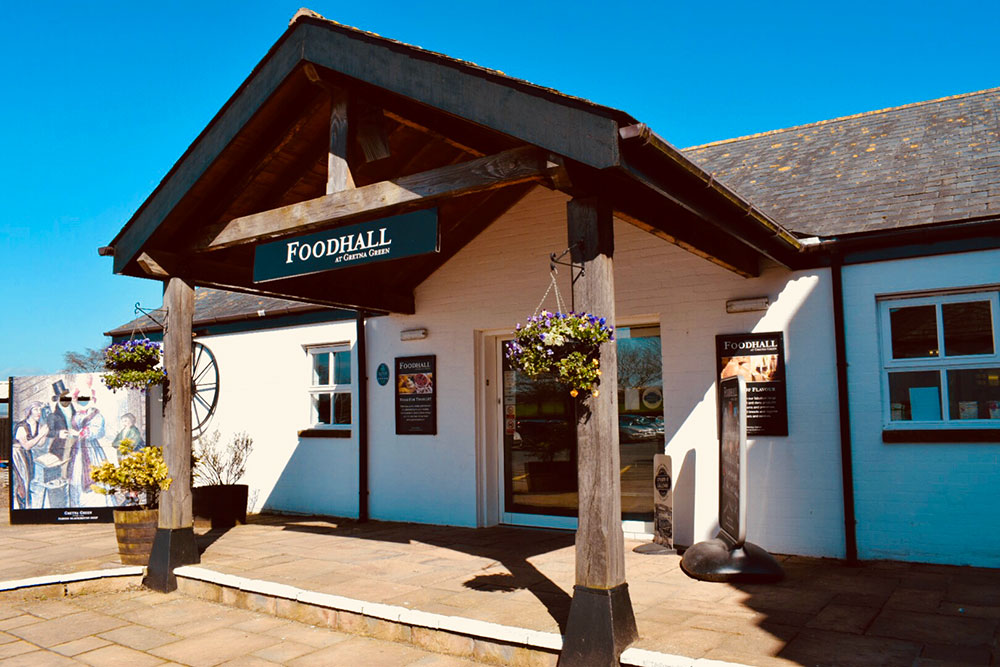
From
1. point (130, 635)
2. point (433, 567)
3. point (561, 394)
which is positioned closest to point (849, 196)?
point (561, 394)

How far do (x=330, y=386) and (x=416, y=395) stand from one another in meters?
1.57

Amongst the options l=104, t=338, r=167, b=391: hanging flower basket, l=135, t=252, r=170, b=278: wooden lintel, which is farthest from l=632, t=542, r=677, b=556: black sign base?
l=135, t=252, r=170, b=278: wooden lintel

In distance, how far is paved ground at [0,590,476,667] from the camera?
15.4 ft

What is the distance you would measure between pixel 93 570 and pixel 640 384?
17.7 feet

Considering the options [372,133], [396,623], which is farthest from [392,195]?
[396,623]

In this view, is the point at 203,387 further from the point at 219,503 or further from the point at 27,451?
the point at 219,503

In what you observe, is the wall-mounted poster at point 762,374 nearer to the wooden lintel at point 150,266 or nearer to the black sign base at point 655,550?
the black sign base at point 655,550

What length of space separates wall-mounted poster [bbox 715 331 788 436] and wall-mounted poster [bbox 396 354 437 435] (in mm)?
3543

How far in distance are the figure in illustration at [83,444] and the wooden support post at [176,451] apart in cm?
419

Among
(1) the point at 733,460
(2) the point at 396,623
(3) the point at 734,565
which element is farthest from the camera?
(1) the point at 733,460

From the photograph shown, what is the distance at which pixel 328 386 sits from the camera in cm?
1016

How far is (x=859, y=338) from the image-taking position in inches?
258

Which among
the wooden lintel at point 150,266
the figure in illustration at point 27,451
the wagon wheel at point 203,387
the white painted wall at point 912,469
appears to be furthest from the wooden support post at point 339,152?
the figure in illustration at point 27,451

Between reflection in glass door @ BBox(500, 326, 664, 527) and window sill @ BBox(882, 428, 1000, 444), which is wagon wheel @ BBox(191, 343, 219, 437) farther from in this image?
window sill @ BBox(882, 428, 1000, 444)
